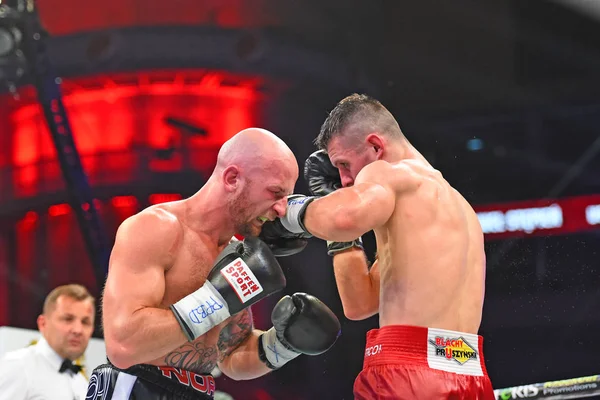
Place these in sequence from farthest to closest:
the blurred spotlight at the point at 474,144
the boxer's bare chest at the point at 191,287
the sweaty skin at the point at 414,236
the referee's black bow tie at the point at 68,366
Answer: the blurred spotlight at the point at 474,144, the referee's black bow tie at the point at 68,366, the boxer's bare chest at the point at 191,287, the sweaty skin at the point at 414,236

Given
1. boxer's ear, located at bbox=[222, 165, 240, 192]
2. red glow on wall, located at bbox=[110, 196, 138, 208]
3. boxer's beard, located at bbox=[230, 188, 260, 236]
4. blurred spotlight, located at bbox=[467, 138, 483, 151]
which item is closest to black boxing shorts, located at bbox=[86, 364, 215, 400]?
boxer's beard, located at bbox=[230, 188, 260, 236]

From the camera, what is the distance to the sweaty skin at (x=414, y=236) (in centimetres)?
218

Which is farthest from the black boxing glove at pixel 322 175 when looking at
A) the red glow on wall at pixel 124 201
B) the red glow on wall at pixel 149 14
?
the red glow on wall at pixel 149 14

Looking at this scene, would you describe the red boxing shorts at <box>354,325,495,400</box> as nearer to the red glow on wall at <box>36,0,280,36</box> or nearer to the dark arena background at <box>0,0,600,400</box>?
the dark arena background at <box>0,0,600,400</box>

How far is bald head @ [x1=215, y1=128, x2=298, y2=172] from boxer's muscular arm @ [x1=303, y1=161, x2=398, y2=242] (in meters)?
0.25

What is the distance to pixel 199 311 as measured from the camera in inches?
84.1

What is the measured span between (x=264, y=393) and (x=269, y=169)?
10.9 ft

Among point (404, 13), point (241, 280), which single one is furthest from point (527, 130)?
point (241, 280)

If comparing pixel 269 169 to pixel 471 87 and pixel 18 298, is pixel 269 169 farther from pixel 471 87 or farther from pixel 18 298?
pixel 471 87

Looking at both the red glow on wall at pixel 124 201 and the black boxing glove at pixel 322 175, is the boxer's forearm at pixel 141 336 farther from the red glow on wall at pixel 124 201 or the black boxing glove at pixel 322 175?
the red glow on wall at pixel 124 201

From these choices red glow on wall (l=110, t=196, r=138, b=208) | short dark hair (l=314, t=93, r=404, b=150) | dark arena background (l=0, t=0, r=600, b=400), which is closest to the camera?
short dark hair (l=314, t=93, r=404, b=150)

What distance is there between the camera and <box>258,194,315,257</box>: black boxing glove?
2.35 meters

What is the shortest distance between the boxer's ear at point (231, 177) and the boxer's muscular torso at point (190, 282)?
19 centimetres

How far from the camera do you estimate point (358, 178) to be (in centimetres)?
229
